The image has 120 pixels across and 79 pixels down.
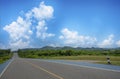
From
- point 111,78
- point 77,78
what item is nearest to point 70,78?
point 77,78

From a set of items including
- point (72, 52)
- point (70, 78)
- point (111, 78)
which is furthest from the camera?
point (72, 52)

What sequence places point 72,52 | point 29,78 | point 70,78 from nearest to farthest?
point 70,78
point 29,78
point 72,52

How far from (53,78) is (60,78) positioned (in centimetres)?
49

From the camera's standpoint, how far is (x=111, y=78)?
13617 mm

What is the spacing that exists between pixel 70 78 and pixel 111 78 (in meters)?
2.45

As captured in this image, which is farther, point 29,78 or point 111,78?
point 29,78

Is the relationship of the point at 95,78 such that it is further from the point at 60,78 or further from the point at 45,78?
the point at 45,78

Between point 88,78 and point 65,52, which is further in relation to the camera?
point 65,52

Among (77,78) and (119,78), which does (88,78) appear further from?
(119,78)

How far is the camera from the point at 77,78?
14336 millimetres

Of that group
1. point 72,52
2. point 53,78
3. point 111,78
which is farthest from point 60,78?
point 72,52

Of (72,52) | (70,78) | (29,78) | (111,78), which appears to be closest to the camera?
(111,78)

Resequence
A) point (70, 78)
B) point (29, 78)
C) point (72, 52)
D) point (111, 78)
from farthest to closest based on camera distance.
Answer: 1. point (72, 52)
2. point (29, 78)
3. point (70, 78)
4. point (111, 78)

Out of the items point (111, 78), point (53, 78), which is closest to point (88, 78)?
point (111, 78)
